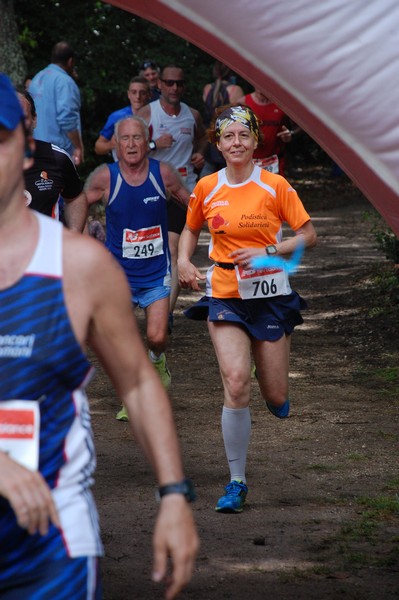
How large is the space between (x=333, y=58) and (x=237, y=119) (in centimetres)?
260

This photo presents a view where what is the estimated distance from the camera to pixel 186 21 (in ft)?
13.7

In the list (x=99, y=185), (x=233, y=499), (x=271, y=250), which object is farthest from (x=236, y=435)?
(x=99, y=185)

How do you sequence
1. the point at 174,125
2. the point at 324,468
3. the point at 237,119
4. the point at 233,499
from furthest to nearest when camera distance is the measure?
1. the point at 174,125
2. the point at 324,468
3. the point at 237,119
4. the point at 233,499

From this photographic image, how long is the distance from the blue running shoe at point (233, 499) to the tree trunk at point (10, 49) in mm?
12649

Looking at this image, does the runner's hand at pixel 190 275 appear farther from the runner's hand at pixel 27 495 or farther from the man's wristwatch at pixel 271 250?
the runner's hand at pixel 27 495

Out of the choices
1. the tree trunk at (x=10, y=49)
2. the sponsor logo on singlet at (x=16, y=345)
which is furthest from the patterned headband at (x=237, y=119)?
the tree trunk at (x=10, y=49)

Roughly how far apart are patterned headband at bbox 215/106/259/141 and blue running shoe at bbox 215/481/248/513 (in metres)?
1.85

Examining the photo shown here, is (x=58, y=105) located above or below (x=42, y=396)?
above

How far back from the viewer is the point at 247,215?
618cm

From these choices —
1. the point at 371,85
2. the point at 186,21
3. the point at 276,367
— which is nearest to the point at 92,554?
the point at 371,85

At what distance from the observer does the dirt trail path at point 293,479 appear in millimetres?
5211

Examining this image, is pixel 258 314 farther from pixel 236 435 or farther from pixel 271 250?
pixel 236 435

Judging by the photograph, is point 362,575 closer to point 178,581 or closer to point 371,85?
point 371,85

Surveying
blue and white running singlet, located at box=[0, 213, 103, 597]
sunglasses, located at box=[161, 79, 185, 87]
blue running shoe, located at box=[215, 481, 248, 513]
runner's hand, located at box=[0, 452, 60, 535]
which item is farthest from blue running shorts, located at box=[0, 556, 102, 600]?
sunglasses, located at box=[161, 79, 185, 87]
